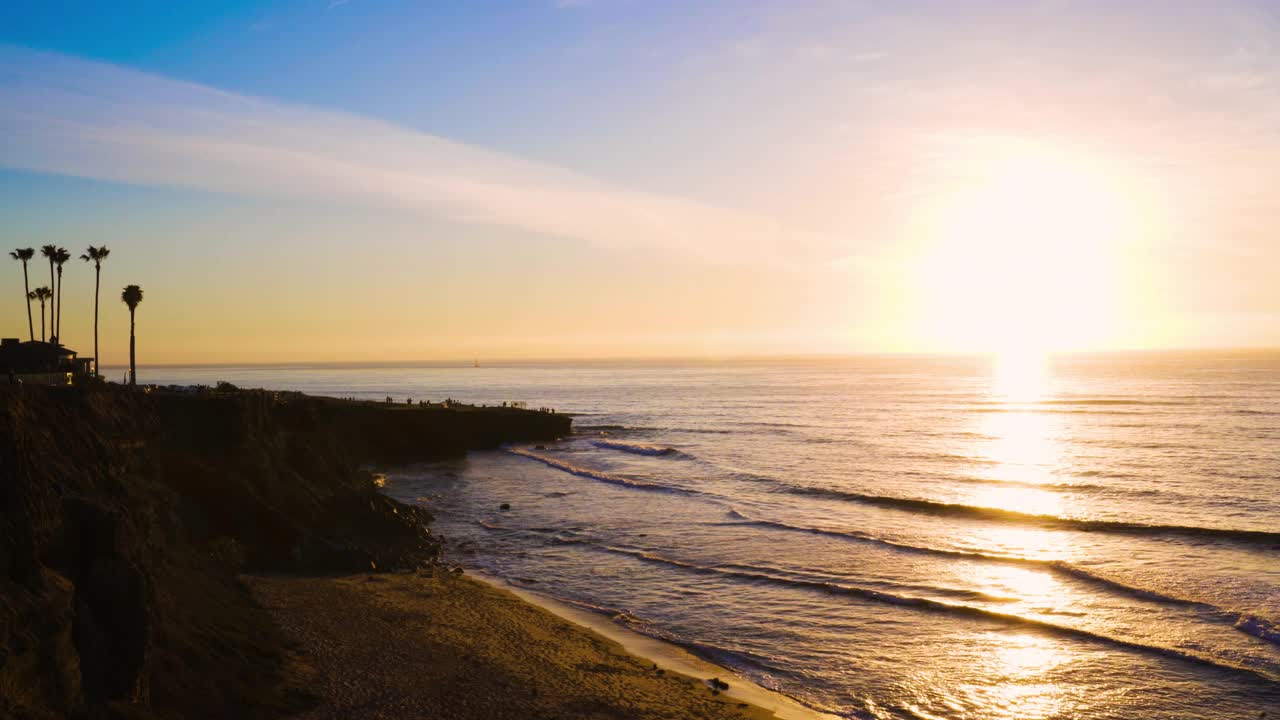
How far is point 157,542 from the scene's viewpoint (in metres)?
15.8

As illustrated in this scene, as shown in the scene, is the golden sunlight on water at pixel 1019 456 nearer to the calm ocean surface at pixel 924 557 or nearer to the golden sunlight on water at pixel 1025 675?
the calm ocean surface at pixel 924 557

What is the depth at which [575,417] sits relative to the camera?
95.9 metres

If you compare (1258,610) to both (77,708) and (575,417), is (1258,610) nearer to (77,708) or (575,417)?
(77,708)

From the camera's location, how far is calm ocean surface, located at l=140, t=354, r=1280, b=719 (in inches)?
711

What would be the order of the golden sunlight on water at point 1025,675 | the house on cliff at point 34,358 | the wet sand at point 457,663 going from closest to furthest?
1. the wet sand at point 457,663
2. the golden sunlight on water at point 1025,675
3. the house on cliff at point 34,358

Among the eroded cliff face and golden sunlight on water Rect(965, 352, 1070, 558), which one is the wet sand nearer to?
the eroded cliff face

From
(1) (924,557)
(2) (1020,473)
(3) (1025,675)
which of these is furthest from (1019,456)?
(3) (1025,675)

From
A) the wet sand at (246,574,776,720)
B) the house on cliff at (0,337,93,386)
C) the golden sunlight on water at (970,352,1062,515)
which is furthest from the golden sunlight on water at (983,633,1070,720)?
the house on cliff at (0,337,93,386)

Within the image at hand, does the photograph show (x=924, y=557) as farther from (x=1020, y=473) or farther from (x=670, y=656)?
(x=1020, y=473)

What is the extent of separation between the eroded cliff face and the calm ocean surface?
18.5ft

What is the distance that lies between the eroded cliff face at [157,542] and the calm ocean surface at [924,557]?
564 centimetres

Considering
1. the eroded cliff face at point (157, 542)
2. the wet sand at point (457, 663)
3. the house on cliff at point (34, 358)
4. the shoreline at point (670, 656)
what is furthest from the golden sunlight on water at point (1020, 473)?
the house on cliff at point (34, 358)

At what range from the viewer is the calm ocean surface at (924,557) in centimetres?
1806

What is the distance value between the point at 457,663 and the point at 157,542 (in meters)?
6.34
